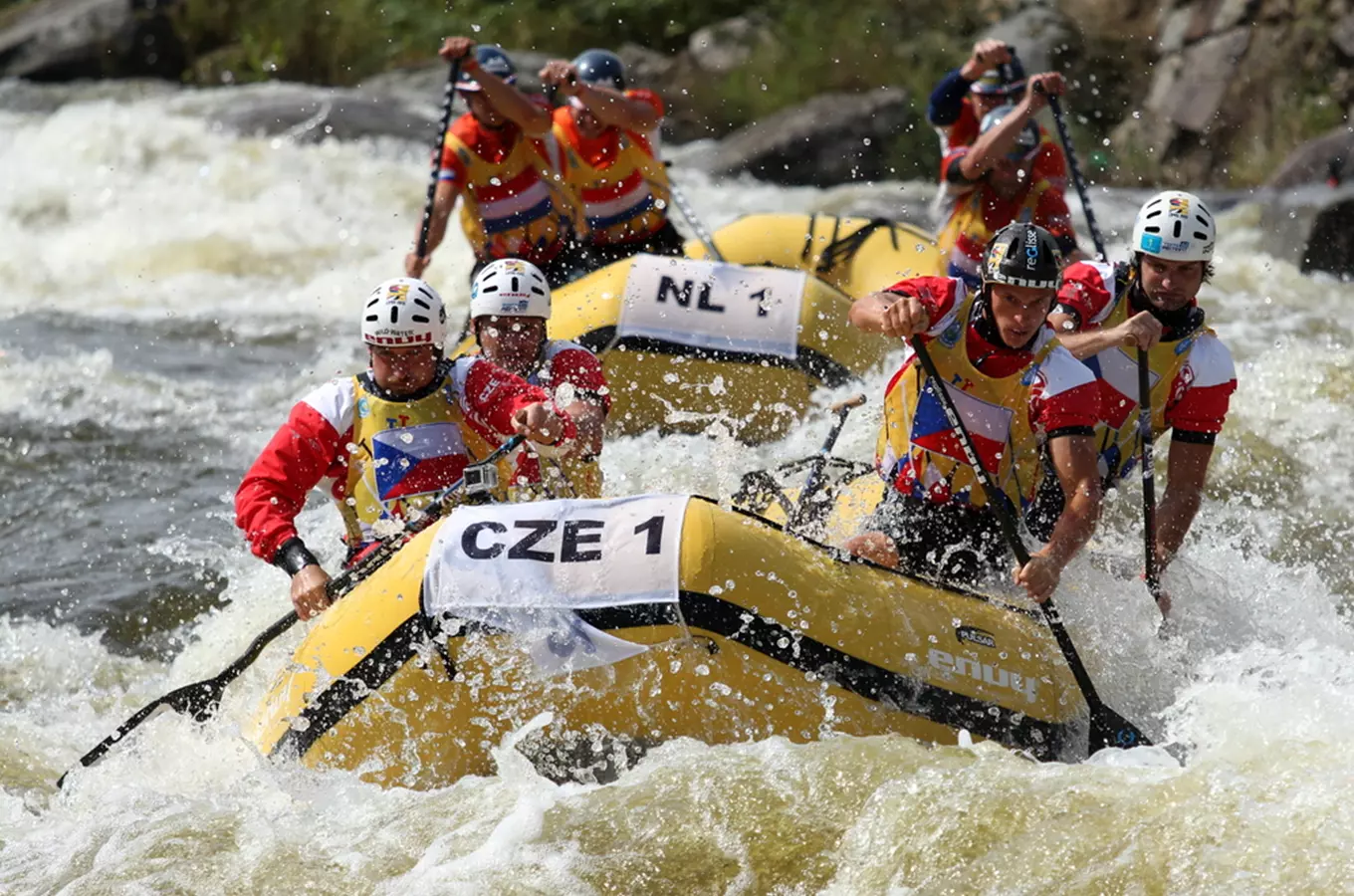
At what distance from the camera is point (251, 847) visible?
5125 mm

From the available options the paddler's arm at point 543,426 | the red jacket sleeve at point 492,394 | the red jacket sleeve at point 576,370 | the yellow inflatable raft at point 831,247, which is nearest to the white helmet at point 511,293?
the red jacket sleeve at point 576,370

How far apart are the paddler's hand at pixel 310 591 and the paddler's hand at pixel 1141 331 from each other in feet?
8.97

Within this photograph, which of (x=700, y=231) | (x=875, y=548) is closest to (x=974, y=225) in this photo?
(x=700, y=231)

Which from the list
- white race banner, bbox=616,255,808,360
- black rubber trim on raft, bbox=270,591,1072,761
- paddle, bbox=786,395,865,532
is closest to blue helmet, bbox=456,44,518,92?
white race banner, bbox=616,255,808,360

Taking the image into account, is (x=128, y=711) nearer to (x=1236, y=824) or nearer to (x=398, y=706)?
(x=398, y=706)

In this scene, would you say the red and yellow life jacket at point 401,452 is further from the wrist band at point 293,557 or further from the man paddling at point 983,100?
the man paddling at point 983,100

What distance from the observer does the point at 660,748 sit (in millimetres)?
5242

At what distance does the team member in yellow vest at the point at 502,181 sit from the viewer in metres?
9.36

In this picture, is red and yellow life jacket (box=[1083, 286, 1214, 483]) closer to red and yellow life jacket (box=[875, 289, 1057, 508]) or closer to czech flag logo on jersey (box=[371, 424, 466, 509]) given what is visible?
red and yellow life jacket (box=[875, 289, 1057, 508])

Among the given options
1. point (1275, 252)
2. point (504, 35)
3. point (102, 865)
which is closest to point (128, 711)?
point (102, 865)

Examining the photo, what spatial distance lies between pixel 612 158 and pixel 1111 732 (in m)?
5.24

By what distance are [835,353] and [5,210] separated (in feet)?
34.3

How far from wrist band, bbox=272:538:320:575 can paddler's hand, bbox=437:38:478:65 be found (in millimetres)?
3753

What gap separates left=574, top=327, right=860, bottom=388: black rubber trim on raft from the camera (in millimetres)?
9164
